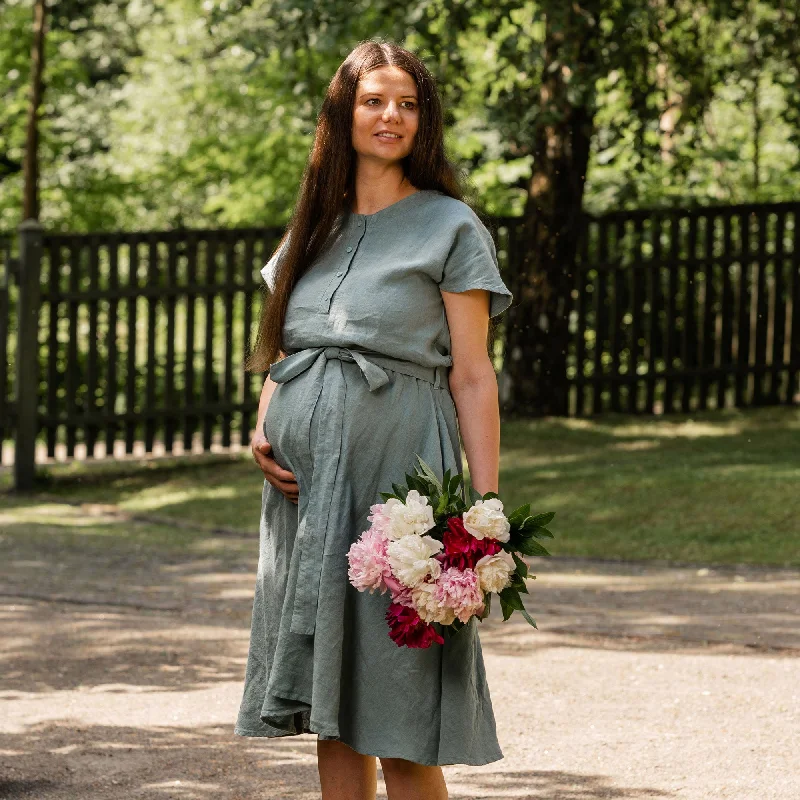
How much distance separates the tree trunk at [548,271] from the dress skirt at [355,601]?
26.9 ft

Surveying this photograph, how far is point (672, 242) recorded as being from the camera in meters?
11.5

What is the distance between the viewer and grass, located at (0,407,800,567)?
743 centimetres

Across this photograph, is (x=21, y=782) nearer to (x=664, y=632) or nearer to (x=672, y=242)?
(x=664, y=632)

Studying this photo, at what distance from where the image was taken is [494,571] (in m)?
2.75

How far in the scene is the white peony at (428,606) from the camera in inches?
107

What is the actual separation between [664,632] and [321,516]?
308cm

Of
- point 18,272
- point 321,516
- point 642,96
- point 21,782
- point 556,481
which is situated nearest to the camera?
point 321,516

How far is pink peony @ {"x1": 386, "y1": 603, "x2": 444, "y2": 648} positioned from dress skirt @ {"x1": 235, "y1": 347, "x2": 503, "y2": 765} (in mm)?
144

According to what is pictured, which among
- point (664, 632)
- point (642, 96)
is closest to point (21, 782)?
point (664, 632)

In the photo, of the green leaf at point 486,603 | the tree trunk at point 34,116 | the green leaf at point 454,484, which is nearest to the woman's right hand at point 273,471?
the green leaf at point 454,484

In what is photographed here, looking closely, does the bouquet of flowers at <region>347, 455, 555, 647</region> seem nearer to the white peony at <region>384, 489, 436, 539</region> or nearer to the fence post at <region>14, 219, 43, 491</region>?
the white peony at <region>384, 489, 436, 539</region>

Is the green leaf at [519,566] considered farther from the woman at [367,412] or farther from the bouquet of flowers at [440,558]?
the woman at [367,412]

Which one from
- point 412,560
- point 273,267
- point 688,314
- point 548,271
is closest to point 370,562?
point 412,560

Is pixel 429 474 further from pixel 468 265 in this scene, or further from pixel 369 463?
pixel 468 265
